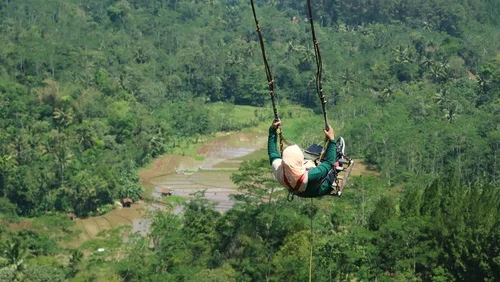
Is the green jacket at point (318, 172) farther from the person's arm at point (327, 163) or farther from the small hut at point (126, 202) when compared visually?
the small hut at point (126, 202)

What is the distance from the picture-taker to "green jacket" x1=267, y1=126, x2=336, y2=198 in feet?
27.2

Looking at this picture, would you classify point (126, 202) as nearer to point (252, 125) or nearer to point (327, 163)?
point (252, 125)

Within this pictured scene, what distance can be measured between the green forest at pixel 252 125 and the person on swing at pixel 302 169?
2.09 metres

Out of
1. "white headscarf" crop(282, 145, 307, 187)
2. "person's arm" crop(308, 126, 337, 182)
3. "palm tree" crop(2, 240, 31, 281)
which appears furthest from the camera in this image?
"palm tree" crop(2, 240, 31, 281)

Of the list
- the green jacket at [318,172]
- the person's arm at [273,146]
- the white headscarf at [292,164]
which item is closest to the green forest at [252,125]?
the green jacket at [318,172]

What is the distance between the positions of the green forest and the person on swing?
209 centimetres

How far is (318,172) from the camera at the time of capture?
8.30 metres

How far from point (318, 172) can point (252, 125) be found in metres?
55.8

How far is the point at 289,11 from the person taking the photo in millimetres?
100438

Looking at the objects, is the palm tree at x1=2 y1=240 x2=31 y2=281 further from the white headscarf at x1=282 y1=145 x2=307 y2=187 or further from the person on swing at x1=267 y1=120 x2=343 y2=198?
the white headscarf at x1=282 y1=145 x2=307 y2=187

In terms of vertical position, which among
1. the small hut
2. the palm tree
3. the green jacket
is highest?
the green jacket

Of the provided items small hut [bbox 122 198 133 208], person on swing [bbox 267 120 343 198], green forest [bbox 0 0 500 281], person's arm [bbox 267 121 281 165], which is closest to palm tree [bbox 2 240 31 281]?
green forest [bbox 0 0 500 281]

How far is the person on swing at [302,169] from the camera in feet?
26.8

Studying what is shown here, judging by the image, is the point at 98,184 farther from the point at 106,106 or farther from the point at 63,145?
the point at 106,106
